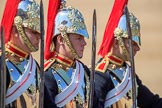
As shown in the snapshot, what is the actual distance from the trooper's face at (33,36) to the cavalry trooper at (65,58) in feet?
1.07

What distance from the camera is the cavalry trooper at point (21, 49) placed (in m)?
6.64

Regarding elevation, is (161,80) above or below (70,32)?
below

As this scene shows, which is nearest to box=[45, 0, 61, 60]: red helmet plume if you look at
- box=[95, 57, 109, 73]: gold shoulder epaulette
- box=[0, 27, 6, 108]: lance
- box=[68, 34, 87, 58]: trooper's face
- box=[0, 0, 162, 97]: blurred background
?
box=[68, 34, 87, 58]: trooper's face

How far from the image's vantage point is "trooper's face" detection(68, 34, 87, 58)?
23.0ft

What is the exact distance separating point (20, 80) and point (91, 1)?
4489 millimetres

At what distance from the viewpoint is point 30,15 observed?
677cm

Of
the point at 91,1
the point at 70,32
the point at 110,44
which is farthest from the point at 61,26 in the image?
the point at 91,1

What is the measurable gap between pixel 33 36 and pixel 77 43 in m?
0.42

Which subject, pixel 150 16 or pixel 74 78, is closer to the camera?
pixel 74 78

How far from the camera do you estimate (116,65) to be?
7.55 metres

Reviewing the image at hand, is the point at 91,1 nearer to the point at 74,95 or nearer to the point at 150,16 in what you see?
the point at 150,16

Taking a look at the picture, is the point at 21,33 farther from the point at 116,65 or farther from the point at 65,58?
the point at 116,65

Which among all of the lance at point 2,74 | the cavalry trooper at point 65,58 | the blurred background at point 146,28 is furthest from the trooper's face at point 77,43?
the blurred background at point 146,28

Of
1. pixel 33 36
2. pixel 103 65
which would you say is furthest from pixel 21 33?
pixel 103 65
